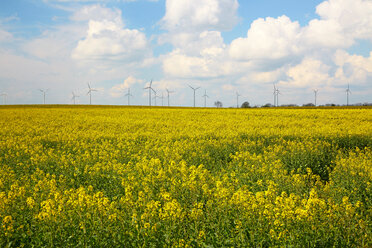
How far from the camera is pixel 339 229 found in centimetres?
529

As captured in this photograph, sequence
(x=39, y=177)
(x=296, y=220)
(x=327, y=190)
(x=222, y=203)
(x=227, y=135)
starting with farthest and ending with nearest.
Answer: (x=227, y=135) → (x=39, y=177) → (x=327, y=190) → (x=222, y=203) → (x=296, y=220)

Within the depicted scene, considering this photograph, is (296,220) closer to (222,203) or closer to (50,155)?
(222,203)

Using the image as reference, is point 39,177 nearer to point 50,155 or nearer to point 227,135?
point 50,155

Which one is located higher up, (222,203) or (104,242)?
(222,203)

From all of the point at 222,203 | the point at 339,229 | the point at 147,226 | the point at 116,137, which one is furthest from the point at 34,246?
the point at 116,137

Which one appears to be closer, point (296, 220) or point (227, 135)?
point (296, 220)

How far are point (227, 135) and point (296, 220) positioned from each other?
12476 mm

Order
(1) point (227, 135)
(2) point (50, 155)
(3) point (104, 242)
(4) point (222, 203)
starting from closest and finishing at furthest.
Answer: (3) point (104, 242), (4) point (222, 203), (2) point (50, 155), (1) point (227, 135)

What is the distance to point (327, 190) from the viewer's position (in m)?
7.94

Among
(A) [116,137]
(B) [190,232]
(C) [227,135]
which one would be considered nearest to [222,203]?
(B) [190,232]

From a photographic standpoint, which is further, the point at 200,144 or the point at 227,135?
the point at 227,135

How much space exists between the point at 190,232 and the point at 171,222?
0.43 meters

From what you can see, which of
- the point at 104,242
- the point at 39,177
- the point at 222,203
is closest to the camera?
the point at 104,242

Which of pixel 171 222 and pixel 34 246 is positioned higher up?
pixel 171 222
